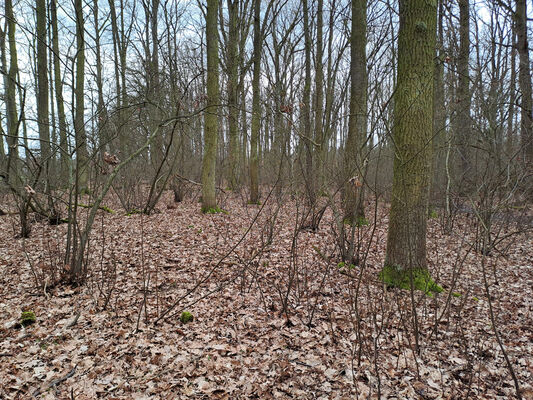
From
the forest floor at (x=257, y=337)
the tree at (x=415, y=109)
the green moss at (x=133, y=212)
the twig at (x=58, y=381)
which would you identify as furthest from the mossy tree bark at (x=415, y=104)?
the green moss at (x=133, y=212)

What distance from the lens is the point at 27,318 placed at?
126 inches

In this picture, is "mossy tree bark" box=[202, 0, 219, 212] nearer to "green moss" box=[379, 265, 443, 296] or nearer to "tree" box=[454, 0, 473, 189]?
"green moss" box=[379, 265, 443, 296]

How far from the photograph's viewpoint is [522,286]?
170 inches

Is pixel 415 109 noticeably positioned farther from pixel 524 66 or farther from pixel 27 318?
→ pixel 524 66

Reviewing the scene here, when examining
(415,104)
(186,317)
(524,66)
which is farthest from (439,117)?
(186,317)

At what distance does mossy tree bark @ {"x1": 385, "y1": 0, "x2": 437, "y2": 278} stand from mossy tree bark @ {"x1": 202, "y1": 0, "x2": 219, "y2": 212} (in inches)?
191

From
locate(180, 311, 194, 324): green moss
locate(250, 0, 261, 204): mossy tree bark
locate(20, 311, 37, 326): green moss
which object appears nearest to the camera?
locate(20, 311, 37, 326): green moss

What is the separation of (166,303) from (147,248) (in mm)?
2030

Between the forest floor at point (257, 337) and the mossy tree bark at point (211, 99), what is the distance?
370 centimetres

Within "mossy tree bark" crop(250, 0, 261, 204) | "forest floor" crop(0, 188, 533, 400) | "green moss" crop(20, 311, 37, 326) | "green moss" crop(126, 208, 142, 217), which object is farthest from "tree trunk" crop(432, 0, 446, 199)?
"green moss" crop(20, 311, 37, 326)

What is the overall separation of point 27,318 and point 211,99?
19.4ft

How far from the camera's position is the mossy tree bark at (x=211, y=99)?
7750 millimetres

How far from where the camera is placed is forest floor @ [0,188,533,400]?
2.41m

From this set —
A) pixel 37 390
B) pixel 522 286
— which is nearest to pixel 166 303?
pixel 37 390
